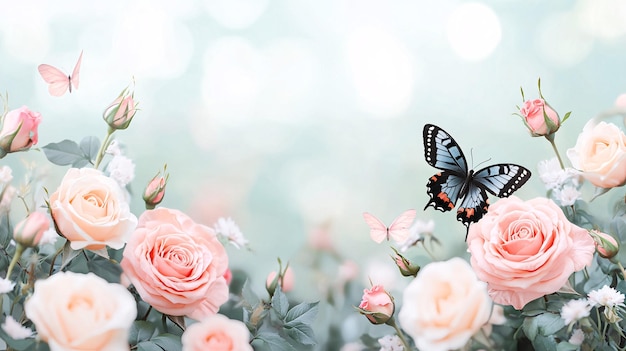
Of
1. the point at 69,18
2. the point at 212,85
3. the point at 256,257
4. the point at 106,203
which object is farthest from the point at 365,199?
the point at 69,18

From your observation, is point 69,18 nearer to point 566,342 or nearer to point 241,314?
point 241,314

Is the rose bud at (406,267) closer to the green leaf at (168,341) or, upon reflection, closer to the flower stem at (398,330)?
the flower stem at (398,330)

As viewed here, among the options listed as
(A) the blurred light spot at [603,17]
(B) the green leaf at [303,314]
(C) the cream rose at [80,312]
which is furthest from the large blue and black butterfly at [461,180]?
(C) the cream rose at [80,312]

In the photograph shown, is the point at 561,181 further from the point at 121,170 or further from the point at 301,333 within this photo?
the point at 121,170

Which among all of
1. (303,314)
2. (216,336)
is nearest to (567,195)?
(303,314)

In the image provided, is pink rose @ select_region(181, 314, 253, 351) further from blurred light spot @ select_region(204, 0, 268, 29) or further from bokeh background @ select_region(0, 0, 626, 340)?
blurred light spot @ select_region(204, 0, 268, 29)

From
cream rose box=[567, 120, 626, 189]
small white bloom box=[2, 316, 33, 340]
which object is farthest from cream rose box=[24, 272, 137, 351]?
cream rose box=[567, 120, 626, 189]
